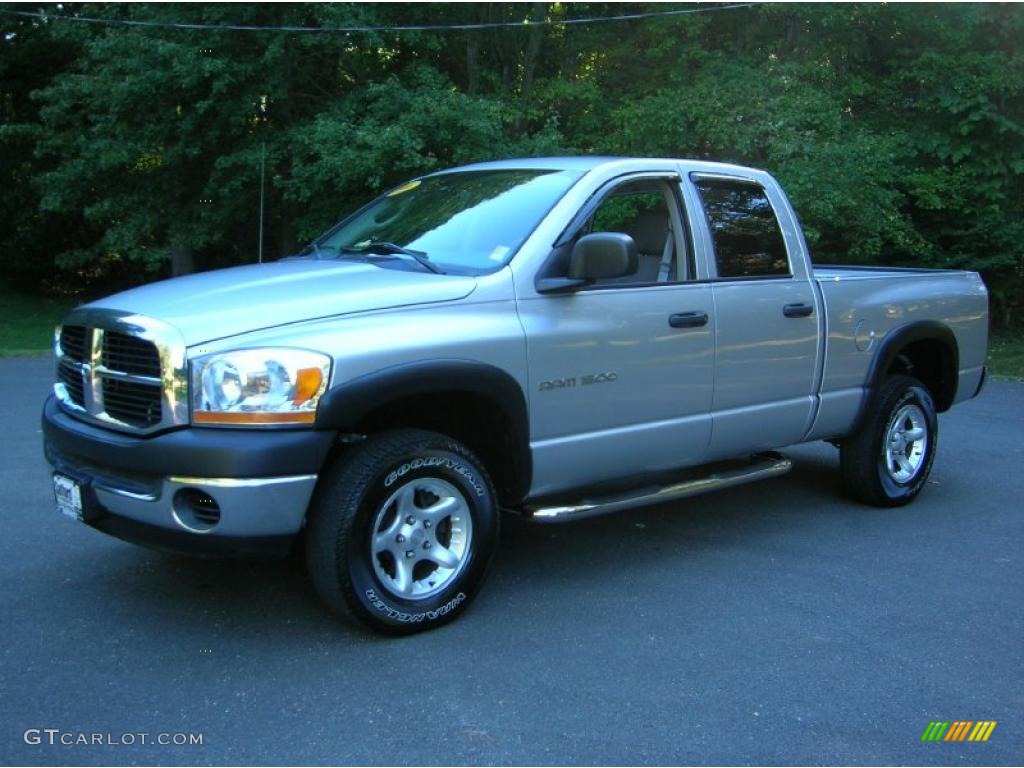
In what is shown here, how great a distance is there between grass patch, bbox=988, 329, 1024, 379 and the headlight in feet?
41.8

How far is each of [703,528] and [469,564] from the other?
6.69ft

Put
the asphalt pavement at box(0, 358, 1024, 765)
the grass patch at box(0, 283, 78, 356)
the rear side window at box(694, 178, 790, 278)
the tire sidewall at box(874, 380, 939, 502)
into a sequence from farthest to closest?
the grass patch at box(0, 283, 78, 356) → the tire sidewall at box(874, 380, 939, 502) → the rear side window at box(694, 178, 790, 278) → the asphalt pavement at box(0, 358, 1024, 765)

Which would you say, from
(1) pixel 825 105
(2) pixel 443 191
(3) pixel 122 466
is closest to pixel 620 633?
(3) pixel 122 466

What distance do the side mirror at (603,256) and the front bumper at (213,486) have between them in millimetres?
1399

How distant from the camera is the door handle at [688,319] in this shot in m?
4.86

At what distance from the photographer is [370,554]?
3906mm

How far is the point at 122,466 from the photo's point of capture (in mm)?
3742

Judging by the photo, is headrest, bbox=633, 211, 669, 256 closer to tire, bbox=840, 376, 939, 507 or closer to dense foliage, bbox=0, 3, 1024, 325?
tire, bbox=840, 376, 939, 507

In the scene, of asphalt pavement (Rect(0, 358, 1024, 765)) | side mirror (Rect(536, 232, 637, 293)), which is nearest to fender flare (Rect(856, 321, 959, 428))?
asphalt pavement (Rect(0, 358, 1024, 765))

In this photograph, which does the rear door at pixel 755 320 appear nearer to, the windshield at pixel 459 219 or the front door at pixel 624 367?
the front door at pixel 624 367

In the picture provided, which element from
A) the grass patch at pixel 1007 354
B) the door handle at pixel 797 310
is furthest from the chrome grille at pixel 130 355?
the grass patch at pixel 1007 354

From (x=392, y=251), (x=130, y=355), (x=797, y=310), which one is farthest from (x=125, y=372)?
(x=797, y=310)

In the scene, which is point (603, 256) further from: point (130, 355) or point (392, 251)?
point (130, 355)

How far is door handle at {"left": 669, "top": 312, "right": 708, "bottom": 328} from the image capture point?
4863 mm
